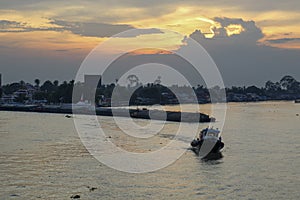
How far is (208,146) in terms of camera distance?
21.2 m

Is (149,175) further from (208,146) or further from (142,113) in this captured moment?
(142,113)

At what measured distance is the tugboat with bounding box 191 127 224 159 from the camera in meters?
20.3

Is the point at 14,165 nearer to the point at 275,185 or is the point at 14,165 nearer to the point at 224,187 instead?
the point at 224,187

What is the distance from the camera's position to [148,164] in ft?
56.4

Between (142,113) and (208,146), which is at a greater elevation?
(142,113)

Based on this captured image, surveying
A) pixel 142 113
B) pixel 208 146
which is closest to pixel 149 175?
pixel 208 146

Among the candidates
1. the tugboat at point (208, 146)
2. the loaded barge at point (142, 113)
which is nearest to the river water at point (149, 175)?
the tugboat at point (208, 146)

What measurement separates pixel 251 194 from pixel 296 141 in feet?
43.3

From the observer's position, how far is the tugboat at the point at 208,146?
801 inches

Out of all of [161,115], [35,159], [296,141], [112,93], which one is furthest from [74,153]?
[112,93]

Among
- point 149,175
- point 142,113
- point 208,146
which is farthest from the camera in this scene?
point 142,113

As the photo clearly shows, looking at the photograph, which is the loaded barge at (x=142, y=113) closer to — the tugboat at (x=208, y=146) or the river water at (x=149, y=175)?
the tugboat at (x=208, y=146)

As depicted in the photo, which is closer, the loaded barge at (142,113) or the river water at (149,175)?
the river water at (149,175)

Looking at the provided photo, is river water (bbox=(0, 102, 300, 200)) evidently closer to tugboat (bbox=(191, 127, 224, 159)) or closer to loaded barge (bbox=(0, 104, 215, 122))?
tugboat (bbox=(191, 127, 224, 159))
